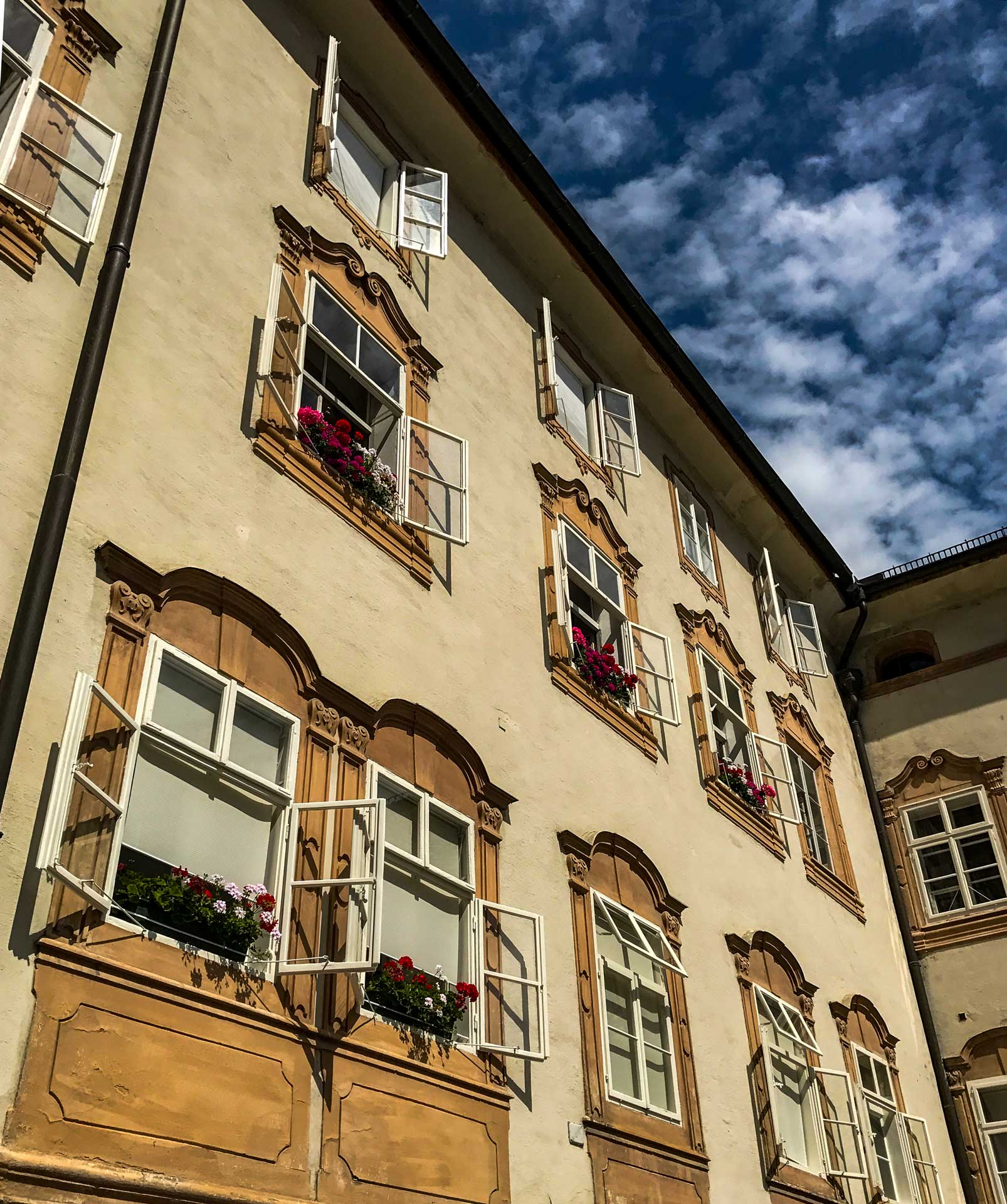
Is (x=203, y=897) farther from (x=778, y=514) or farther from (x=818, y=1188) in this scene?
(x=778, y=514)

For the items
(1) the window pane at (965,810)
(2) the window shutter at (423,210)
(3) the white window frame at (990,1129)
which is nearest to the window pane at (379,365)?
(2) the window shutter at (423,210)

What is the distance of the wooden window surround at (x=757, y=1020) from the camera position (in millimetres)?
10445

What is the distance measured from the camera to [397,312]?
1082 cm

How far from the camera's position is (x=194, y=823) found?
649 cm

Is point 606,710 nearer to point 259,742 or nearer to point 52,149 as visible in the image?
point 259,742

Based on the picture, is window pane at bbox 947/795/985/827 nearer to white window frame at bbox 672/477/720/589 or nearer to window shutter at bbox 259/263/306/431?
white window frame at bbox 672/477/720/589

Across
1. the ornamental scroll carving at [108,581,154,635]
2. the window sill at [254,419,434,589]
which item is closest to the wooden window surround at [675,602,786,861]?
the window sill at [254,419,434,589]

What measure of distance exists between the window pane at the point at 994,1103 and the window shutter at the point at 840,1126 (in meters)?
3.45

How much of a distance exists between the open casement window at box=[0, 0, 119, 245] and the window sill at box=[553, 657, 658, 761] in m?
5.18

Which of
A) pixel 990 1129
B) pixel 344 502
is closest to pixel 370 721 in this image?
pixel 344 502

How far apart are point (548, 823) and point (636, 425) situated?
718cm

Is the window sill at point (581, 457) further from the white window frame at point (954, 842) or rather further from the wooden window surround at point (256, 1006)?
the white window frame at point (954, 842)

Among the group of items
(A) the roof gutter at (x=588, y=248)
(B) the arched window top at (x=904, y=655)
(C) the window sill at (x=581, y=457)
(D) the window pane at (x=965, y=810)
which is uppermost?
(A) the roof gutter at (x=588, y=248)

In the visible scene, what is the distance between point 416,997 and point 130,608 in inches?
110
